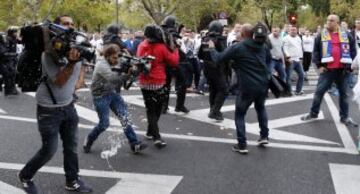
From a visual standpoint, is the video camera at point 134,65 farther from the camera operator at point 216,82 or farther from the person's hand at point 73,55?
the camera operator at point 216,82

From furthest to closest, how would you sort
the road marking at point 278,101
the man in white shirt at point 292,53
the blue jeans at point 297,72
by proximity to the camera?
the man in white shirt at point 292,53
the blue jeans at point 297,72
the road marking at point 278,101

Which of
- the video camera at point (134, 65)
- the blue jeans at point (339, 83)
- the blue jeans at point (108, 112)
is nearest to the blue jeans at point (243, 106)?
the blue jeans at point (108, 112)

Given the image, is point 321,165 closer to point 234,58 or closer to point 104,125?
point 234,58

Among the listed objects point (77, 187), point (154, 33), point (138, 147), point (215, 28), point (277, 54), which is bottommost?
point (138, 147)

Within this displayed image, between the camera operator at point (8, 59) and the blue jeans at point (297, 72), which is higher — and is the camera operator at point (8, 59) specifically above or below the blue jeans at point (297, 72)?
above

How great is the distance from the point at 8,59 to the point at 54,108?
834 centimetres

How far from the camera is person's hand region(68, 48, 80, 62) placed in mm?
5000

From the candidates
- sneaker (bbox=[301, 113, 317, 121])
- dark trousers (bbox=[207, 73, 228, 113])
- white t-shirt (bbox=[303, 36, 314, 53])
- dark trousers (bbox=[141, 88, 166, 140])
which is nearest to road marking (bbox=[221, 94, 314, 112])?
dark trousers (bbox=[207, 73, 228, 113])

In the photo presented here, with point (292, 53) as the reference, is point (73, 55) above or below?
above

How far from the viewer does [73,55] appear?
5023 mm

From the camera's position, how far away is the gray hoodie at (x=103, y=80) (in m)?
7.07

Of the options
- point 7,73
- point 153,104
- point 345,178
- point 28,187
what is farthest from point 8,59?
point 345,178

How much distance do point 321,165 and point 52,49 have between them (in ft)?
12.4

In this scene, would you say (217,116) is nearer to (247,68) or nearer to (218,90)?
(218,90)
